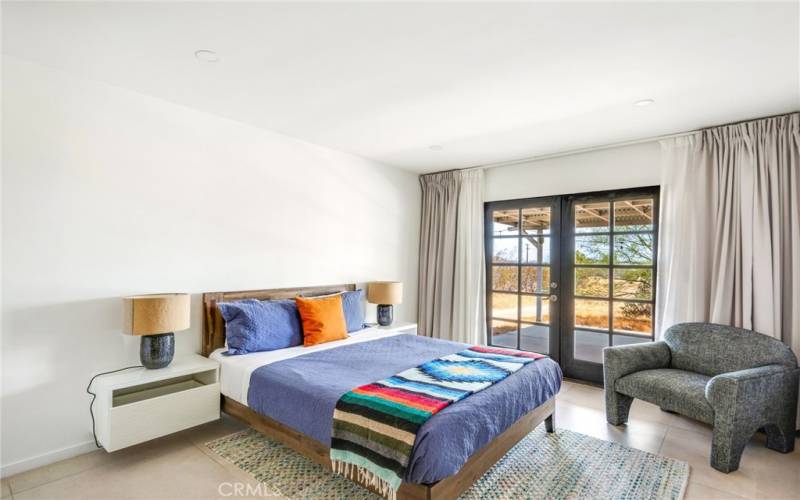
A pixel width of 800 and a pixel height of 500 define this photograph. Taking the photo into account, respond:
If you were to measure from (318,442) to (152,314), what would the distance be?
4.34 ft

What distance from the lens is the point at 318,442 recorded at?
2225 mm

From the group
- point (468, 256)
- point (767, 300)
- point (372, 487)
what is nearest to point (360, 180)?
point (468, 256)

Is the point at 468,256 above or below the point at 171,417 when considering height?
above

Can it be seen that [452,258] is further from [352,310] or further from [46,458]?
[46,458]

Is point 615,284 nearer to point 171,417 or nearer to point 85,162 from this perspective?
point 171,417

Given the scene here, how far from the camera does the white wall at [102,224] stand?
236 cm

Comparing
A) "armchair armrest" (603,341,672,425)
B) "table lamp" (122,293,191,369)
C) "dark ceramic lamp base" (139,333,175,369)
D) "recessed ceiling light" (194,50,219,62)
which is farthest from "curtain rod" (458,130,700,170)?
"dark ceramic lamp base" (139,333,175,369)

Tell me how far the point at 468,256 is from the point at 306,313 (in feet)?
7.22

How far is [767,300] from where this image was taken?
120 inches

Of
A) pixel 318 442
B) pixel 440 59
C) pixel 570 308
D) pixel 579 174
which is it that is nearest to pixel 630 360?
pixel 570 308

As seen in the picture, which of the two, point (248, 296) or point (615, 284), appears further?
A: point (615, 284)

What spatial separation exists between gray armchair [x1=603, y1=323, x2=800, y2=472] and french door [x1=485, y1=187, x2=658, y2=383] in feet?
2.31

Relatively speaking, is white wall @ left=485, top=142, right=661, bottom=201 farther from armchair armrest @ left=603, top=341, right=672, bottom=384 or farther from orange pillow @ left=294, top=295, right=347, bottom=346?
orange pillow @ left=294, top=295, right=347, bottom=346

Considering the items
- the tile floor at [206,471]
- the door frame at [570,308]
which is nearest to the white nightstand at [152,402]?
the tile floor at [206,471]
